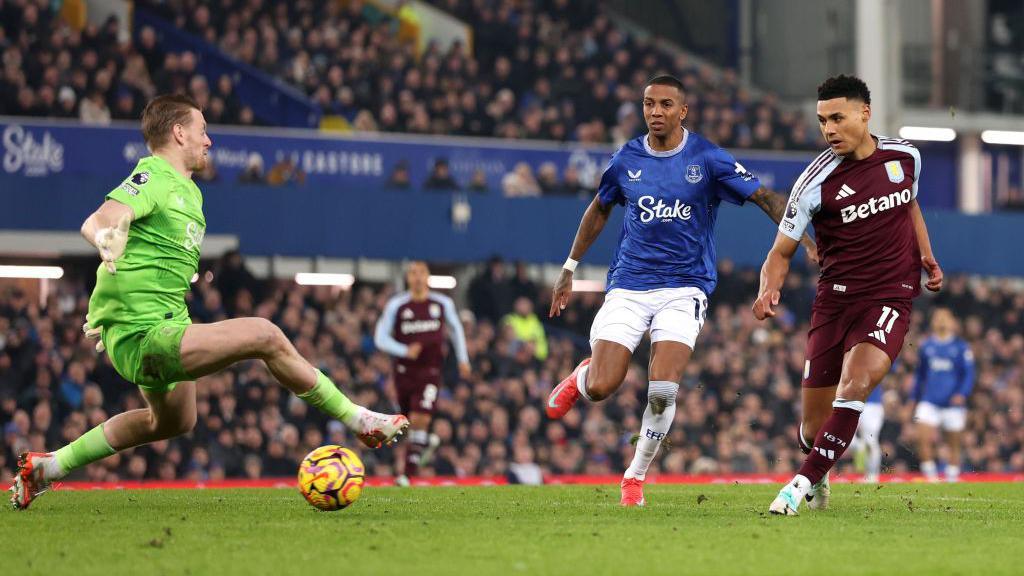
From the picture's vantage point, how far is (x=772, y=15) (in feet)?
115

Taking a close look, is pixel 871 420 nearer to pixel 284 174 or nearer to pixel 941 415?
pixel 941 415

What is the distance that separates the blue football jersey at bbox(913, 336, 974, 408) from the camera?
19.5 metres

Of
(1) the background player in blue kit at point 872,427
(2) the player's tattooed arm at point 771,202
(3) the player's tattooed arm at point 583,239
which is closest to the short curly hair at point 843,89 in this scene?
(2) the player's tattooed arm at point 771,202

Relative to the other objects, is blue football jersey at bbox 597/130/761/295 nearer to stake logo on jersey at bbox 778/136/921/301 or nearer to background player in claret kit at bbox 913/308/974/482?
stake logo on jersey at bbox 778/136/921/301

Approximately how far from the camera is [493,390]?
2100 centimetres

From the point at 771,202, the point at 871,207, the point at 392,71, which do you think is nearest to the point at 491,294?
the point at 392,71

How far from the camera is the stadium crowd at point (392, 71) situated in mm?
21969

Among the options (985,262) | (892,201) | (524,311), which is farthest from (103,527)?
(985,262)

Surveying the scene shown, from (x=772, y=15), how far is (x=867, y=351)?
2740cm

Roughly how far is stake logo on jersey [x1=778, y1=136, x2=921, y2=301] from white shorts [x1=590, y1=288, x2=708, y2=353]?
0.89 meters

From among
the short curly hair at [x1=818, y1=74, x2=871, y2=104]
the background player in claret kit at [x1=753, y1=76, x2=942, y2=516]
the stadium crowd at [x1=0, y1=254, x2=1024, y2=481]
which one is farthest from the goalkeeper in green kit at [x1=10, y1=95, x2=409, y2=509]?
the stadium crowd at [x1=0, y1=254, x2=1024, y2=481]

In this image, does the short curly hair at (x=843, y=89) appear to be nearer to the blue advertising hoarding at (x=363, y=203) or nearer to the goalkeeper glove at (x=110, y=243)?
the goalkeeper glove at (x=110, y=243)

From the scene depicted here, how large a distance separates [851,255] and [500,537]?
292 cm

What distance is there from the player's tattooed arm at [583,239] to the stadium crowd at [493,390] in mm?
7387
